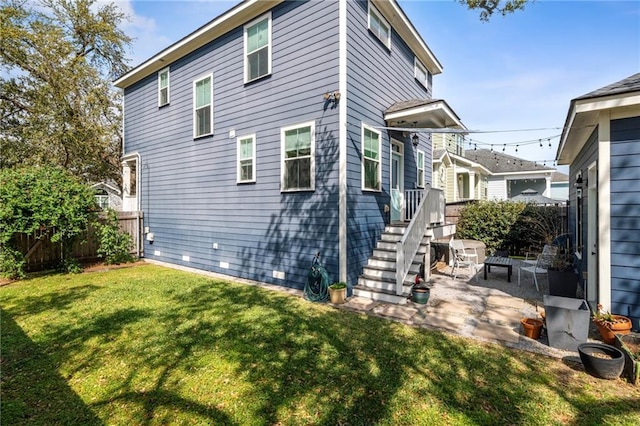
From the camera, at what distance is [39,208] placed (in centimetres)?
808

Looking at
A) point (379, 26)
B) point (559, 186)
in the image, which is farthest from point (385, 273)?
point (559, 186)

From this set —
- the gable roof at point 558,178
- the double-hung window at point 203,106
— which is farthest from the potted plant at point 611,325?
the gable roof at point 558,178

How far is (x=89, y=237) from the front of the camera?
1048 centimetres

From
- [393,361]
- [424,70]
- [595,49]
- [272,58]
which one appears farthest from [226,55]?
[595,49]

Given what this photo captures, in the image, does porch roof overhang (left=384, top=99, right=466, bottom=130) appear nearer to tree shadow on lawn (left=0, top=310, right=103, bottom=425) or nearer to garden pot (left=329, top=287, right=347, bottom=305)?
garden pot (left=329, top=287, right=347, bottom=305)

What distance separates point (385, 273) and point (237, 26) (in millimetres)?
7281

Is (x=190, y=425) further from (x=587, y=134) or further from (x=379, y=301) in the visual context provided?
(x=587, y=134)

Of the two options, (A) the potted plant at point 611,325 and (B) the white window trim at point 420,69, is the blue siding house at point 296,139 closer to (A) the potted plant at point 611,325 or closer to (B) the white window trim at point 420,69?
(B) the white window trim at point 420,69

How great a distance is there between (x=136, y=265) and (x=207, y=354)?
802cm

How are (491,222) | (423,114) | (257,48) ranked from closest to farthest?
(423,114)
(257,48)
(491,222)

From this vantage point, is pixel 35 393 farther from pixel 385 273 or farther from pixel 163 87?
pixel 163 87

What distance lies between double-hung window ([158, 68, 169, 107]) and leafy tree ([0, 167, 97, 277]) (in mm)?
3821

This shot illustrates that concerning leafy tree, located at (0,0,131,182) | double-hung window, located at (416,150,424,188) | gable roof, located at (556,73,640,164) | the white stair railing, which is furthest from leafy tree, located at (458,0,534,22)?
leafy tree, located at (0,0,131,182)

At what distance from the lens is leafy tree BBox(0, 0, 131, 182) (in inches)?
529
